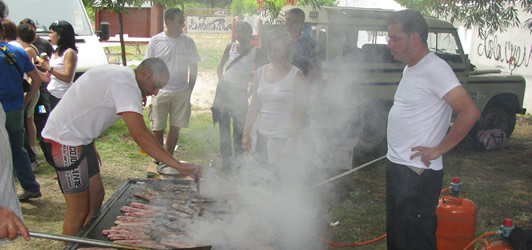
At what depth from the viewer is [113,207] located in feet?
11.0

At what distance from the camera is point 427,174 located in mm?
2734

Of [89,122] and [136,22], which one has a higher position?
[136,22]

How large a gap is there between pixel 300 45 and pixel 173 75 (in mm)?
1684

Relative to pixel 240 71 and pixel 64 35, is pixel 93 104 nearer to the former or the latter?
pixel 64 35

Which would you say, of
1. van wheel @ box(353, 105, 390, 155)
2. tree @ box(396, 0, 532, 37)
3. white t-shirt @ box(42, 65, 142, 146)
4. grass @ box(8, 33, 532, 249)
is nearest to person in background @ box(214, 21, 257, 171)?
grass @ box(8, 33, 532, 249)

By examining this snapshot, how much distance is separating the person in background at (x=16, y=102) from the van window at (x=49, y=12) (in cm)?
270

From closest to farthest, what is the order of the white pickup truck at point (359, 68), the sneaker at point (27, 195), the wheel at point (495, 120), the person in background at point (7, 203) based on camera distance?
the person in background at point (7, 203) → the sneaker at point (27, 195) → the white pickup truck at point (359, 68) → the wheel at point (495, 120)

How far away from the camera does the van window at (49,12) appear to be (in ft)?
22.5

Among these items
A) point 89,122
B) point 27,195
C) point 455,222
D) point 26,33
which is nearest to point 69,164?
point 89,122

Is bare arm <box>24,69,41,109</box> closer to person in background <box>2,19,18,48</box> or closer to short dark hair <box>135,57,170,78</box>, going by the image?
person in background <box>2,19,18,48</box>

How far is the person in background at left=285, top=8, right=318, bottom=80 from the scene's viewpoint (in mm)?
4891

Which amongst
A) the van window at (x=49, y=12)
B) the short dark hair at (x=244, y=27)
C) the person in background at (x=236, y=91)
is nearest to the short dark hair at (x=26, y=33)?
the van window at (x=49, y=12)

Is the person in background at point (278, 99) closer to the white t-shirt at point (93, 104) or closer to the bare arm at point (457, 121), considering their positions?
the white t-shirt at point (93, 104)

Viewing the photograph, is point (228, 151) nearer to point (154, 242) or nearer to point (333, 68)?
point (333, 68)
